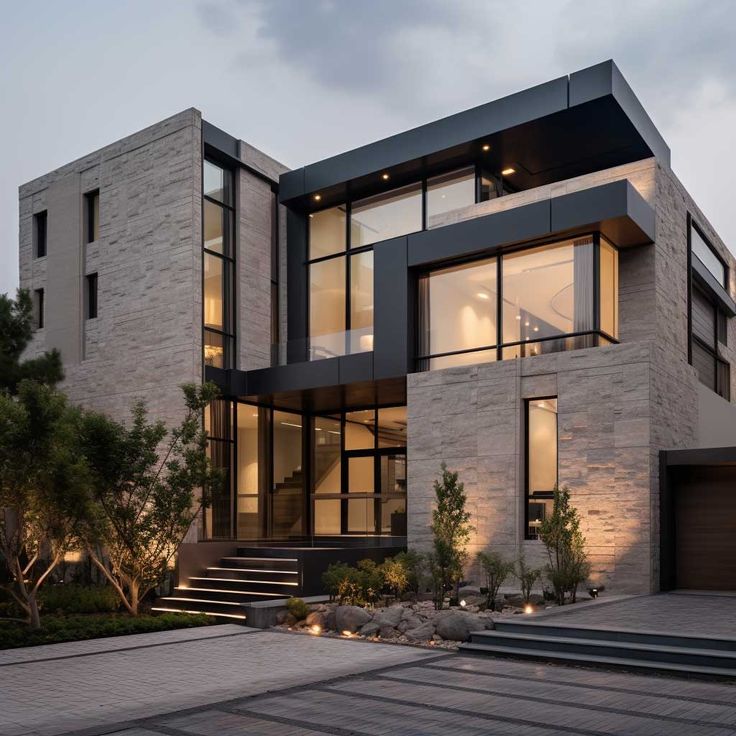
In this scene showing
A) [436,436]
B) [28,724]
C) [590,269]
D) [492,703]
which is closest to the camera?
[28,724]

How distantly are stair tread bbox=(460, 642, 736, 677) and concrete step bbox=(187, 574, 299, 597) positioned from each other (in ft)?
16.8

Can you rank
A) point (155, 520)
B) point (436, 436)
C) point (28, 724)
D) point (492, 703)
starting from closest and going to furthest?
1. point (28, 724)
2. point (492, 703)
3. point (155, 520)
4. point (436, 436)

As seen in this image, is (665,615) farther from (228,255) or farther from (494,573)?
(228,255)

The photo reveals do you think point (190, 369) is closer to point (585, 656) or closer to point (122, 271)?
point (122, 271)

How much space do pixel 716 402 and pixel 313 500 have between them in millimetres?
9806

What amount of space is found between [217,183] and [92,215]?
4207 mm

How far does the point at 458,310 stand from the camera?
1892cm

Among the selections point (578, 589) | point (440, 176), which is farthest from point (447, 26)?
point (578, 589)

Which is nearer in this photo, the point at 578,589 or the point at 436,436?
the point at 578,589

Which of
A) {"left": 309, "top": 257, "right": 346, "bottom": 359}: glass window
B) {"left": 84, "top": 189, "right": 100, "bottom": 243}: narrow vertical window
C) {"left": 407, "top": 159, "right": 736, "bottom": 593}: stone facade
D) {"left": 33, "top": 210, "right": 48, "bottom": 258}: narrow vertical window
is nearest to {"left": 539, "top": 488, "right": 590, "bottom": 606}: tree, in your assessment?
{"left": 407, "top": 159, "right": 736, "bottom": 593}: stone facade

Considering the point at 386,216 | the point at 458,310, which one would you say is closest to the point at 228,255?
the point at 386,216

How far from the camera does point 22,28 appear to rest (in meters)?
160

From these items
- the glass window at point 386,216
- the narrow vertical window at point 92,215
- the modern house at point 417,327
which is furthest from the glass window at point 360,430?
the narrow vertical window at point 92,215

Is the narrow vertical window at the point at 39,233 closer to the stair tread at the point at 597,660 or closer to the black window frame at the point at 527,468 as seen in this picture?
the black window frame at the point at 527,468
